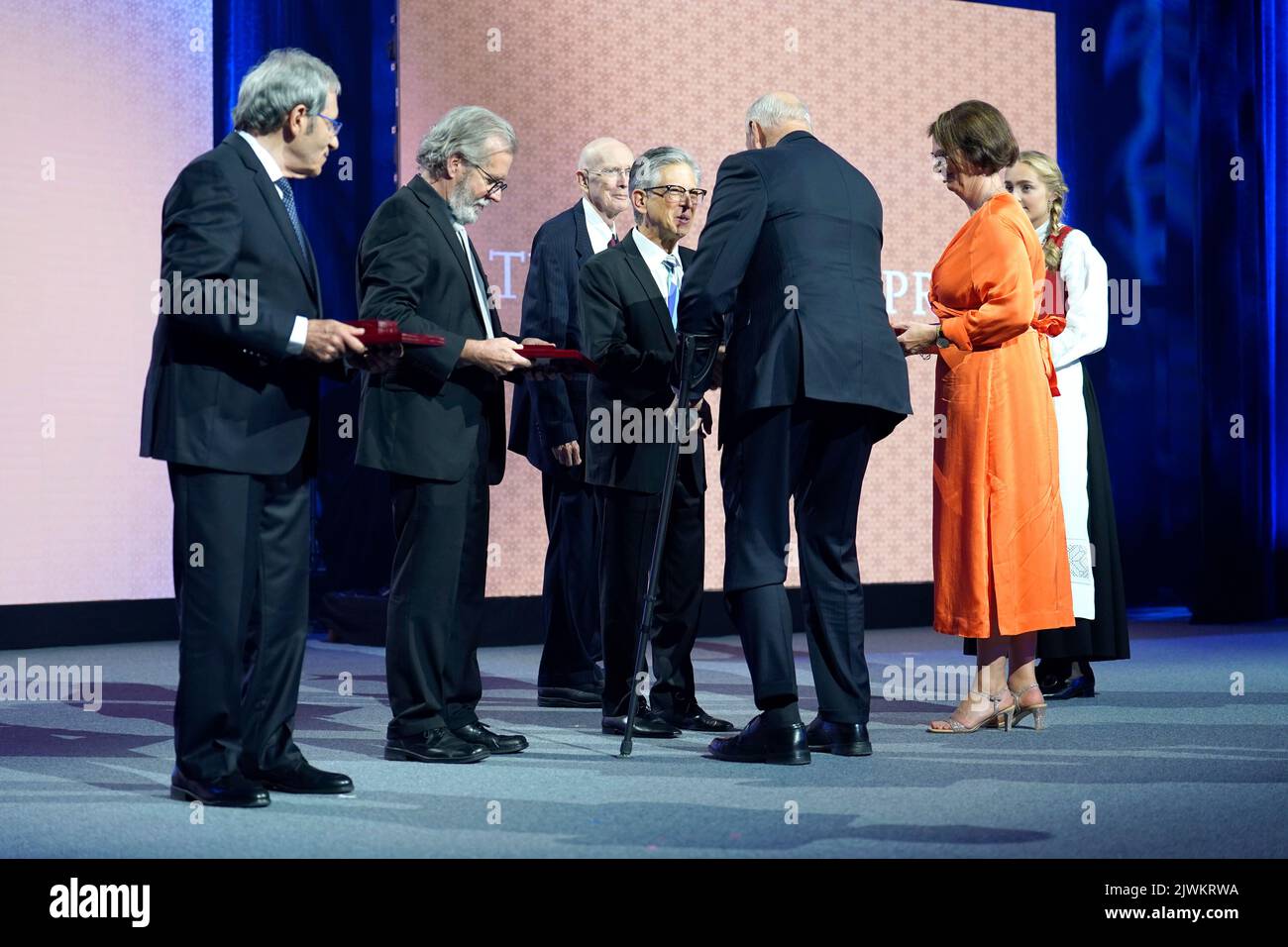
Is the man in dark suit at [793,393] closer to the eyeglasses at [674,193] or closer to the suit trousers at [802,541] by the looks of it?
the suit trousers at [802,541]

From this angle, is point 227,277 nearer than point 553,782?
Yes

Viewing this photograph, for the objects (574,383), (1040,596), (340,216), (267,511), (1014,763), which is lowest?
(1014,763)

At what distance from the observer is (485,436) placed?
12.0 feet

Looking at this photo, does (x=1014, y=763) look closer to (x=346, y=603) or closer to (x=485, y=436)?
(x=485, y=436)

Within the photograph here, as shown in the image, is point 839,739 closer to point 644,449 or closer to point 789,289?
point 644,449

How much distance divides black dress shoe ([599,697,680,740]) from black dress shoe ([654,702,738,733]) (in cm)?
2

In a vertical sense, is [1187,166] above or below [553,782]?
above

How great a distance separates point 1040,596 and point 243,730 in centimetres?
203

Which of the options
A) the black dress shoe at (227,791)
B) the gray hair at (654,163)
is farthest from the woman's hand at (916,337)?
the black dress shoe at (227,791)

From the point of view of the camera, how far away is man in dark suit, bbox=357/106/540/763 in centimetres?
347

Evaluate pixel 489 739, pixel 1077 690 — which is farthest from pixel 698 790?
pixel 1077 690

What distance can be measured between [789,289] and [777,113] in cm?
49
